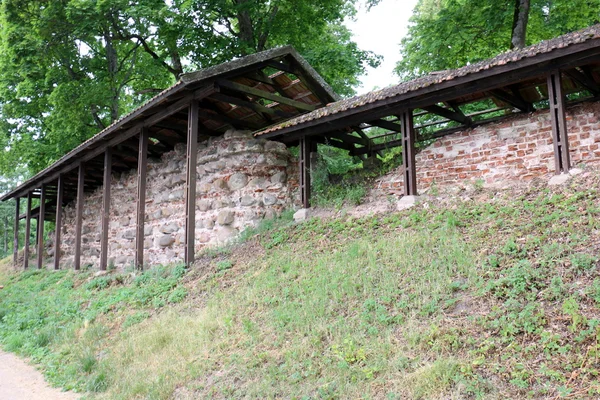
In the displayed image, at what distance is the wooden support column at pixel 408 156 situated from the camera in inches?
335

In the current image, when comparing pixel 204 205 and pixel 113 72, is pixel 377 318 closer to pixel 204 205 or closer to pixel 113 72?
pixel 204 205

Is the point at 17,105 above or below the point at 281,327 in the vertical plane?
above

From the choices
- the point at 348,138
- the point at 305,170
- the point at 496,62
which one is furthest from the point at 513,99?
the point at 305,170

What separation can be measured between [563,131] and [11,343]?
31.4ft

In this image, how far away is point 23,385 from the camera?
579cm

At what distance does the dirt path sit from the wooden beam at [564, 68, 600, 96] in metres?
8.53

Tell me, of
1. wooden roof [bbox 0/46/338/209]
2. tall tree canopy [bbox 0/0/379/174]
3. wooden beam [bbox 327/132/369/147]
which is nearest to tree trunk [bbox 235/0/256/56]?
tall tree canopy [bbox 0/0/379/174]

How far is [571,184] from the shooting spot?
6.51m

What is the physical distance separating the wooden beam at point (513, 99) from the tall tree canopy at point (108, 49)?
23.5ft

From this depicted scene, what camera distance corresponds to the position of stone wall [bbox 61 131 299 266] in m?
10.7

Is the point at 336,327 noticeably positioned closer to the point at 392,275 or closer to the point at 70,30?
the point at 392,275

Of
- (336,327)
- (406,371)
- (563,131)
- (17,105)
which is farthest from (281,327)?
(17,105)

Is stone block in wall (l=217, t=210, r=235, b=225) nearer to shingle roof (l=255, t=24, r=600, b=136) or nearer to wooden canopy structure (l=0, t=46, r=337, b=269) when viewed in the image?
wooden canopy structure (l=0, t=46, r=337, b=269)

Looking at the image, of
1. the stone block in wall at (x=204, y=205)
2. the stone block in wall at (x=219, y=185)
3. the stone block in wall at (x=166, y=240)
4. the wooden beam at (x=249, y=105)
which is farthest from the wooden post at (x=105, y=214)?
the wooden beam at (x=249, y=105)
